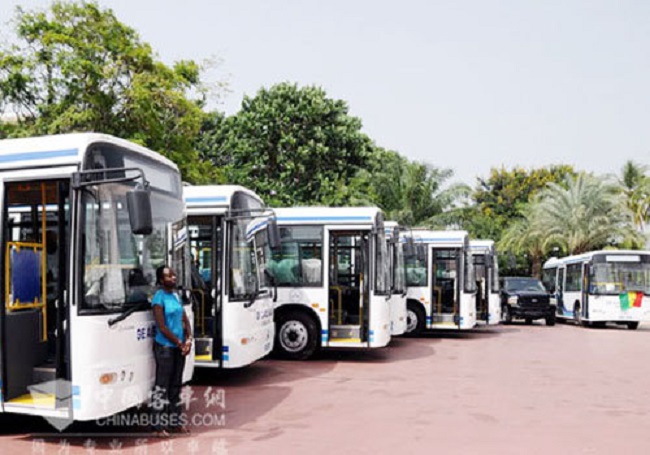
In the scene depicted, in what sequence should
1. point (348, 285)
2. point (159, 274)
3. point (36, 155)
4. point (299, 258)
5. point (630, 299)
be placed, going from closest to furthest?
point (36, 155)
point (159, 274)
point (299, 258)
point (348, 285)
point (630, 299)

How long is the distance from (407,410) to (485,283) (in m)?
13.1

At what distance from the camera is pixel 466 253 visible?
19.6m

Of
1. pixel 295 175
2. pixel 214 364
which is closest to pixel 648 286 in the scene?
pixel 295 175

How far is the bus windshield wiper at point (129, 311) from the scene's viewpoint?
707cm

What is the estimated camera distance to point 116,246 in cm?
726

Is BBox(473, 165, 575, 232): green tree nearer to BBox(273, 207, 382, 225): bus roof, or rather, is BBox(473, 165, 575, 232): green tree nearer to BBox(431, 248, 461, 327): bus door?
BBox(431, 248, 461, 327): bus door

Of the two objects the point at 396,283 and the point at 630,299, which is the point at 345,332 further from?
the point at 630,299

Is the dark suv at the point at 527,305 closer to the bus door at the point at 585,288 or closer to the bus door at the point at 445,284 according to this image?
the bus door at the point at 585,288

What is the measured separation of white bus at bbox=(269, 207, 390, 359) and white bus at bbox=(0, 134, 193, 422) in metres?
6.07

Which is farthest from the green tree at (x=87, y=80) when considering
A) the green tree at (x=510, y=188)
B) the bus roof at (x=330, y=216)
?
the green tree at (x=510, y=188)

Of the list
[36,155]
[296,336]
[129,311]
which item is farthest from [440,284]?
[36,155]

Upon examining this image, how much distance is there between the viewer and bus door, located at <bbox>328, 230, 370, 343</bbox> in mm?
13898

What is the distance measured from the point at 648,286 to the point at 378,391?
54.6 ft

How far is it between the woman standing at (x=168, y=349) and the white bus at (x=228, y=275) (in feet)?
9.27
